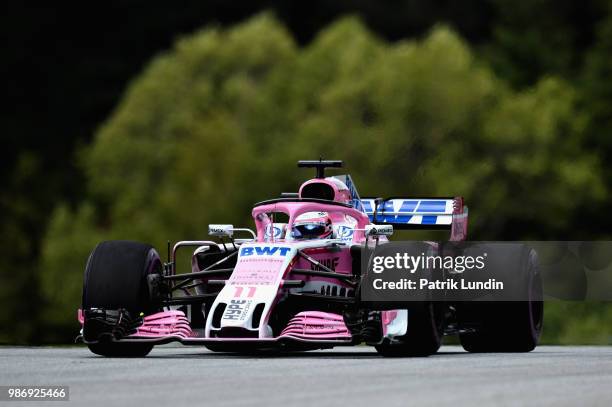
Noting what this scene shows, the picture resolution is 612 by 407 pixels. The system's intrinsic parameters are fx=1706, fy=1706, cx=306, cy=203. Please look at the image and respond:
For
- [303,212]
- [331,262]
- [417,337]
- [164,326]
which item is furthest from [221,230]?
[417,337]

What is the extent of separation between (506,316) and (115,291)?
16.7 ft

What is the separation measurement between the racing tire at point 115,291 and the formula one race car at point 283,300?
1 centimetres

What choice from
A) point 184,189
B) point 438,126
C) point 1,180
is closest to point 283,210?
point 438,126

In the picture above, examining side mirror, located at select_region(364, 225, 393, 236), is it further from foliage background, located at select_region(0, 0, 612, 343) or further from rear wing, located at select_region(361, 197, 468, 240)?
foliage background, located at select_region(0, 0, 612, 343)

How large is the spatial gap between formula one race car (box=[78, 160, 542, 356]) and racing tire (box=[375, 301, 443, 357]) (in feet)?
0.03

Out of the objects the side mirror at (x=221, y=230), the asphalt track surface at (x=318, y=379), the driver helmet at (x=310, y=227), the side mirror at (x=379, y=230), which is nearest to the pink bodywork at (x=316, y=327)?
the asphalt track surface at (x=318, y=379)

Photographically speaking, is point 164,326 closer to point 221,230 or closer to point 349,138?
point 221,230

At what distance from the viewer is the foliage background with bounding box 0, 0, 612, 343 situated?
2261 inches

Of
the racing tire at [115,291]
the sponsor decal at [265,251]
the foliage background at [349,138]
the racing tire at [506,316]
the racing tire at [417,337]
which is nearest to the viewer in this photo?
the racing tire at [417,337]

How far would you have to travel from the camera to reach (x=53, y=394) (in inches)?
503

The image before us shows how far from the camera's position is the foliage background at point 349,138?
5744 centimetres

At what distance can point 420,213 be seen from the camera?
72.2 ft

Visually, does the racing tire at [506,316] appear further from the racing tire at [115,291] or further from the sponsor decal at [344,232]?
the racing tire at [115,291]

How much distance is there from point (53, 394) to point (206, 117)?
56418mm
